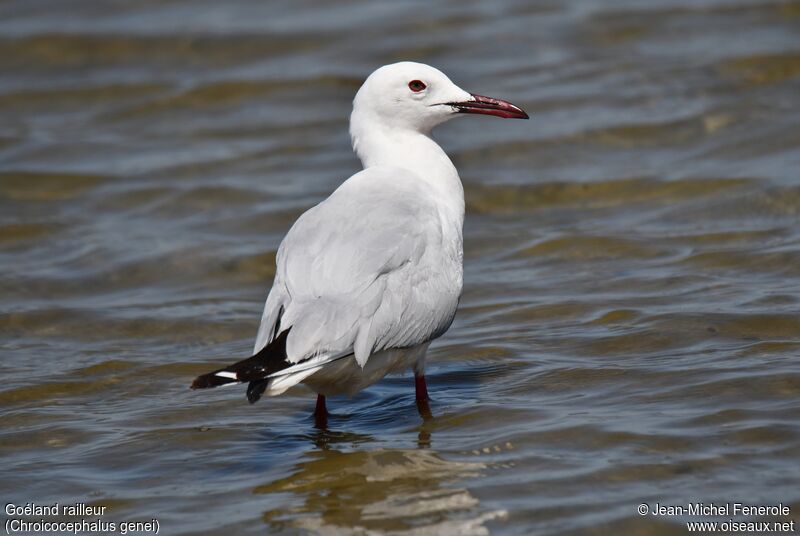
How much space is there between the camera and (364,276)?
5.62 meters

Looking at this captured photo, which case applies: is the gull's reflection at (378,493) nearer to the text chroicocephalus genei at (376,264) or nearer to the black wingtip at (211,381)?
the text chroicocephalus genei at (376,264)

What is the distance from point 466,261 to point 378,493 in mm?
3954

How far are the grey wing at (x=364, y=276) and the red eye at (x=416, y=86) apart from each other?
0.73 meters

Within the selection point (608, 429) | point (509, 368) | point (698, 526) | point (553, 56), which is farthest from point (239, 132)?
point (698, 526)

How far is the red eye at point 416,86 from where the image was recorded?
22.6ft

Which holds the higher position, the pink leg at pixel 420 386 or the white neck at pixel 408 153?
the white neck at pixel 408 153

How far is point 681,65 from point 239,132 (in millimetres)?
4254

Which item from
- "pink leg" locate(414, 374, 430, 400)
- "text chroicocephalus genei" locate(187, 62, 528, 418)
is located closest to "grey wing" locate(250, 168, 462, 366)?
"text chroicocephalus genei" locate(187, 62, 528, 418)

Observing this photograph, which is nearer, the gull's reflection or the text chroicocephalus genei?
the gull's reflection

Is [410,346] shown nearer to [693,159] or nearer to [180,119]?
[693,159]

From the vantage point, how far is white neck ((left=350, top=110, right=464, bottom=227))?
670cm

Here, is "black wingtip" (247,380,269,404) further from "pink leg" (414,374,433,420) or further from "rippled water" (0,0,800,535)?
"pink leg" (414,374,433,420)

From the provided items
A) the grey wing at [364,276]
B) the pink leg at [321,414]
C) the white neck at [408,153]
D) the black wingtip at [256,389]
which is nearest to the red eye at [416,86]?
the white neck at [408,153]

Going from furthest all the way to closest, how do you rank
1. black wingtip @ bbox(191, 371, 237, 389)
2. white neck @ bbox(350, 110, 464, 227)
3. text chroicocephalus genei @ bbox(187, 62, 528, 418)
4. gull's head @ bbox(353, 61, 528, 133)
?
gull's head @ bbox(353, 61, 528, 133), white neck @ bbox(350, 110, 464, 227), text chroicocephalus genei @ bbox(187, 62, 528, 418), black wingtip @ bbox(191, 371, 237, 389)
